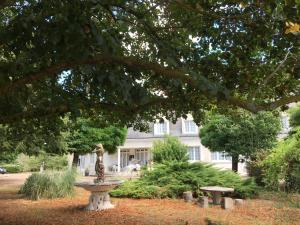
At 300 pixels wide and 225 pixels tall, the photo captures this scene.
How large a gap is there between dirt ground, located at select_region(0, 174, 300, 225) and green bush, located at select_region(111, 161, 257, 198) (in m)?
0.81

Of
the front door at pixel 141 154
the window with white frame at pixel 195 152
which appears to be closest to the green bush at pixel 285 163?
the window with white frame at pixel 195 152

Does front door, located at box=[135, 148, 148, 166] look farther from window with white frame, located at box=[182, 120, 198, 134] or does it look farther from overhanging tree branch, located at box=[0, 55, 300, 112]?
overhanging tree branch, located at box=[0, 55, 300, 112]

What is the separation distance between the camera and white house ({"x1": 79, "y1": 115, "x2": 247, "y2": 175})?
42812 mm

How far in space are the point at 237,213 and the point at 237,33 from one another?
7508 millimetres

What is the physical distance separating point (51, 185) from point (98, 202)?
460cm

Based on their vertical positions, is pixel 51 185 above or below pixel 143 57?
below

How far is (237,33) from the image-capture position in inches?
283

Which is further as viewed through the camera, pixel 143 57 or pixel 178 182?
pixel 178 182

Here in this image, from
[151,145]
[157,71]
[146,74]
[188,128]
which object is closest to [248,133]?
[188,128]

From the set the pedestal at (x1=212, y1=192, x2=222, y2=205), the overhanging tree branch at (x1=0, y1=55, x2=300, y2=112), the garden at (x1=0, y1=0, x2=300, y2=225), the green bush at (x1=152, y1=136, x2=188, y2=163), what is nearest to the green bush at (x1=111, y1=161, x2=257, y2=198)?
the garden at (x1=0, y1=0, x2=300, y2=225)

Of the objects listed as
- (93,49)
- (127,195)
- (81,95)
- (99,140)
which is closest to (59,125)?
(81,95)

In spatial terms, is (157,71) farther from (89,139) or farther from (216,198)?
(89,139)

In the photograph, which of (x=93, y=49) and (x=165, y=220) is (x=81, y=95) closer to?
(x=93, y=49)

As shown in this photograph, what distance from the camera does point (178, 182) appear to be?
58.1 ft
